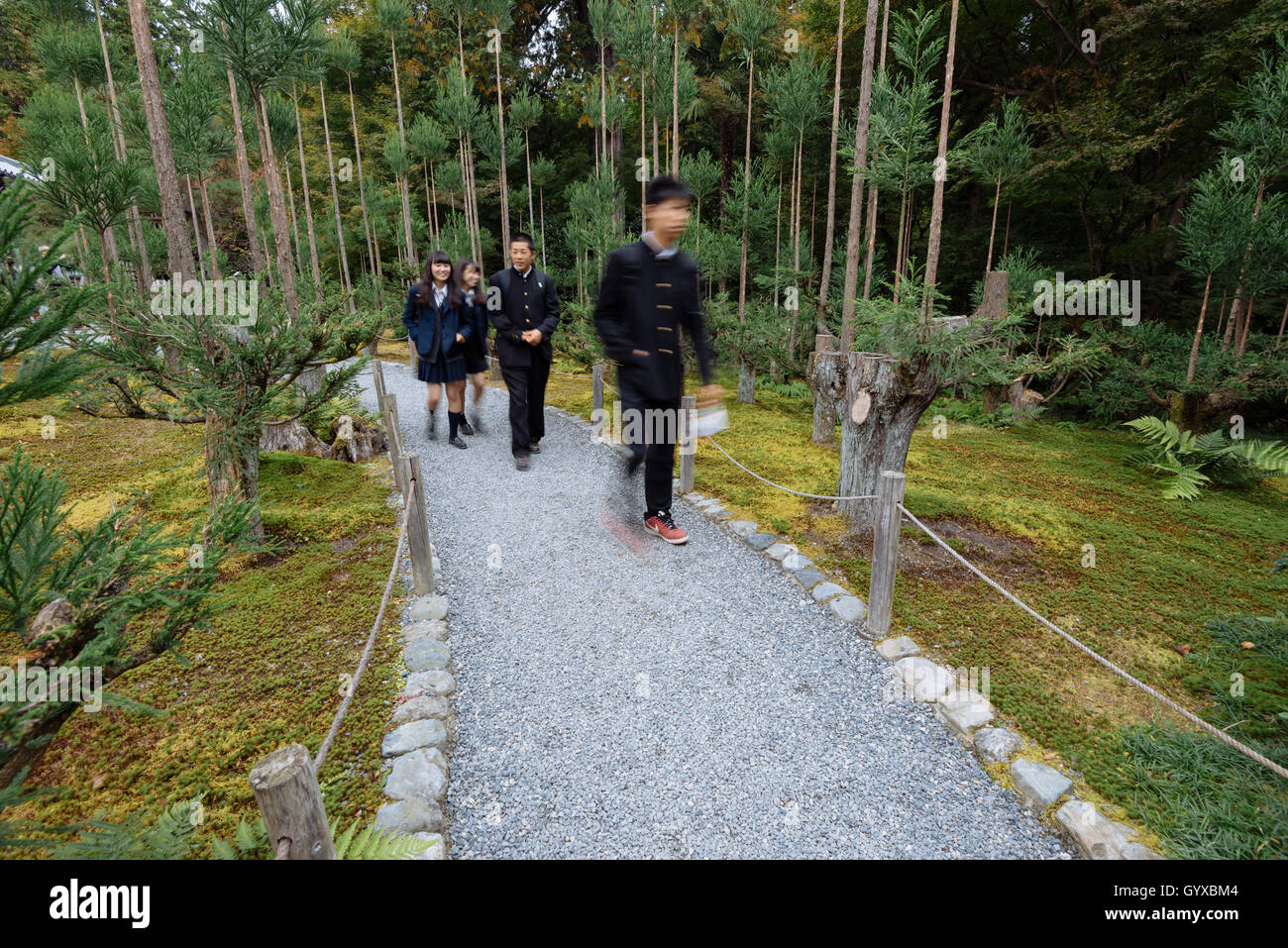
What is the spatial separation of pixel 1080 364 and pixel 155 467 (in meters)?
10.2

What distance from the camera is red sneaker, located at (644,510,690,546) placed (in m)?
4.80

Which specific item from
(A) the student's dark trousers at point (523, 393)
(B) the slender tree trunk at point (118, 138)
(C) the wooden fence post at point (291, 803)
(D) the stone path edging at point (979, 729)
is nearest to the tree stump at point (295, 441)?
(A) the student's dark trousers at point (523, 393)

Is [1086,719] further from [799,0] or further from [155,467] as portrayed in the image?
[799,0]

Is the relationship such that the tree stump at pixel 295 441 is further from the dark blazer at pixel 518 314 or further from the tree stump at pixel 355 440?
the dark blazer at pixel 518 314

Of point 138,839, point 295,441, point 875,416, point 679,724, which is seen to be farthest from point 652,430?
point 295,441

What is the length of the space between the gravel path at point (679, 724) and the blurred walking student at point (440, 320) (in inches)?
A: 121

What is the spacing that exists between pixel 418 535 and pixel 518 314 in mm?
3223

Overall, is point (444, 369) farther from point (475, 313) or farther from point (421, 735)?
point (421, 735)

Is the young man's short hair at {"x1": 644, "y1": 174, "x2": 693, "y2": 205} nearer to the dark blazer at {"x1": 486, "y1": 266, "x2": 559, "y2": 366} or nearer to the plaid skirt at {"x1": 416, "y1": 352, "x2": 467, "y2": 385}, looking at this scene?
the dark blazer at {"x1": 486, "y1": 266, "x2": 559, "y2": 366}

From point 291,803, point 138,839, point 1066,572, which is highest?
point 291,803

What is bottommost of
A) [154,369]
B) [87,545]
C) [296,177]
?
[87,545]

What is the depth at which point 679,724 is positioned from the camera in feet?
9.68
